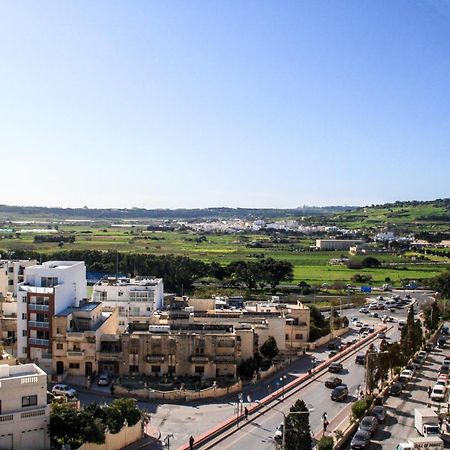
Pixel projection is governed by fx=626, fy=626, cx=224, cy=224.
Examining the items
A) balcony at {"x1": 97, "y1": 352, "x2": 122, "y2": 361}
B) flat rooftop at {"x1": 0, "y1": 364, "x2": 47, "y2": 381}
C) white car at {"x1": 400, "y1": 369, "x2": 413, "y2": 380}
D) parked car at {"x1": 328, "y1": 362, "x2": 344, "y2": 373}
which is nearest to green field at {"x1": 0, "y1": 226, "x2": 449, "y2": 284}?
parked car at {"x1": 328, "y1": 362, "x2": 344, "y2": 373}

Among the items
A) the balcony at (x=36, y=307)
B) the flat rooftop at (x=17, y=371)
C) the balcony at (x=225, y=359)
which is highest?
the balcony at (x=36, y=307)

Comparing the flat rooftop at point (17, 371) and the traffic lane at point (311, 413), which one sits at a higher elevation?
the flat rooftop at point (17, 371)

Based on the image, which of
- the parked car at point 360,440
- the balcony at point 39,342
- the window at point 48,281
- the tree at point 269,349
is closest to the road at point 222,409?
the tree at point 269,349

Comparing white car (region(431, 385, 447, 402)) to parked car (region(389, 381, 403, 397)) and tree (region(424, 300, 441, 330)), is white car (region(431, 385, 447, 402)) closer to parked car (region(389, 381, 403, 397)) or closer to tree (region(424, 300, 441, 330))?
parked car (region(389, 381, 403, 397))

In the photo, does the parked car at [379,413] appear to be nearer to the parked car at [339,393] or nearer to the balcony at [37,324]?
the parked car at [339,393]

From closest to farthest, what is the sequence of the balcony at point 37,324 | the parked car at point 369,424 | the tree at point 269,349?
the parked car at point 369,424 < the balcony at point 37,324 < the tree at point 269,349

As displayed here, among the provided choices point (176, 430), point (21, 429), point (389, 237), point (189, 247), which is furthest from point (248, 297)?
point (389, 237)

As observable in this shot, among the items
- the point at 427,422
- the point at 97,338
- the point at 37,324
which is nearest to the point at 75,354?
the point at 97,338
